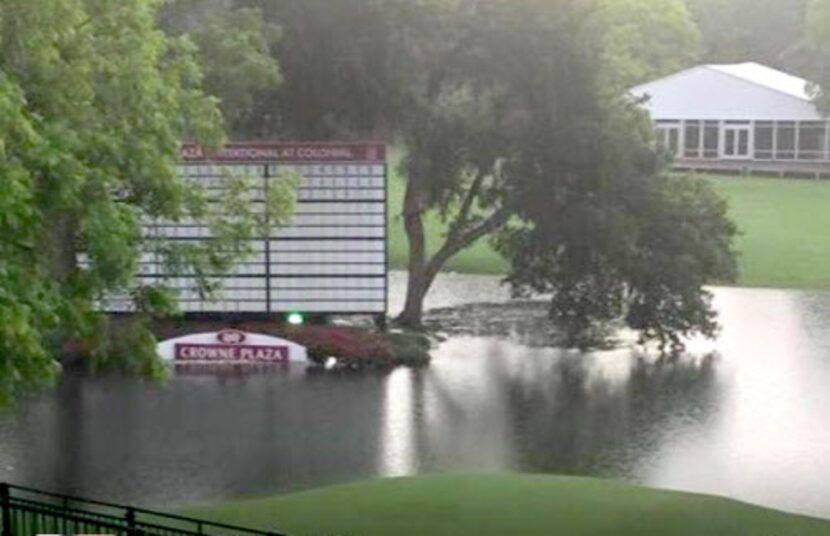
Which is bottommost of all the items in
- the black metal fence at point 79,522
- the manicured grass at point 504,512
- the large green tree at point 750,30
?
the manicured grass at point 504,512

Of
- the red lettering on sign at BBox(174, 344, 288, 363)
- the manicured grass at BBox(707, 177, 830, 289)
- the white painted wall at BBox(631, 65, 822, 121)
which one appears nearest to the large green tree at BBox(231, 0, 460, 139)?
the red lettering on sign at BBox(174, 344, 288, 363)

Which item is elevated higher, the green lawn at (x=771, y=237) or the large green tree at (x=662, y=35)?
the large green tree at (x=662, y=35)

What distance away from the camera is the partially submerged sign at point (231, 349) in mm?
31484

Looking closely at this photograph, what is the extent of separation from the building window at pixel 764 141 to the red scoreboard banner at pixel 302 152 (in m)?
38.4

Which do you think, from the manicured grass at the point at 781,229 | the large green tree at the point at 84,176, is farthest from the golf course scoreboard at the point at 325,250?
the large green tree at the point at 84,176

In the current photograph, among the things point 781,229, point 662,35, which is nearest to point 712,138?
point 662,35

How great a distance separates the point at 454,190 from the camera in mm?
35500

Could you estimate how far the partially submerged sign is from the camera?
31.5 metres

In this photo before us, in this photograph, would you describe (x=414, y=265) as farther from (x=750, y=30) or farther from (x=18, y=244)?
(x=750, y=30)

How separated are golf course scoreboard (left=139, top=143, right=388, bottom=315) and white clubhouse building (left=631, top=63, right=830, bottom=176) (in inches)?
1428

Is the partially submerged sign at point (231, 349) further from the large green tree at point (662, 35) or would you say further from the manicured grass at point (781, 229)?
the large green tree at point (662, 35)

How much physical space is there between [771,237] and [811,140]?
1893 cm

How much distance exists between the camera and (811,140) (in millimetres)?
67875

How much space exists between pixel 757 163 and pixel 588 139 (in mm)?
37032
